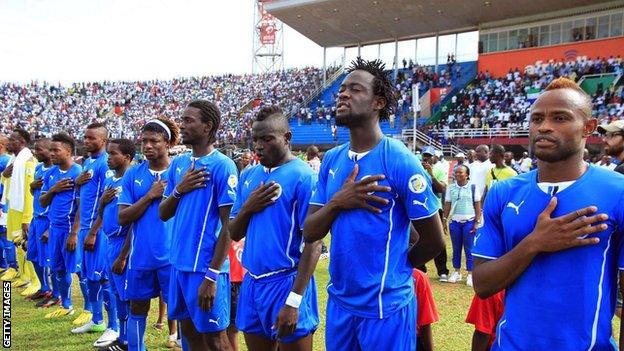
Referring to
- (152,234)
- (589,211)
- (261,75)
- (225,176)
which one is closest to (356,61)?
(225,176)

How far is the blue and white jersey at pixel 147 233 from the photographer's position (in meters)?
4.38

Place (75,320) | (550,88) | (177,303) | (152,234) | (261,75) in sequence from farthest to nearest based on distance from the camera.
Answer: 1. (261,75)
2. (75,320)
3. (152,234)
4. (177,303)
5. (550,88)

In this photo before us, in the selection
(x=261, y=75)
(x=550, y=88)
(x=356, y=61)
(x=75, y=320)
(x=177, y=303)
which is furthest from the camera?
(x=261, y=75)

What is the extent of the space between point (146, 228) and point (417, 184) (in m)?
2.72

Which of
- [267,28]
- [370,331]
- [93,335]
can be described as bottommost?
[93,335]

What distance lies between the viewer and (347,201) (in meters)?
2.58

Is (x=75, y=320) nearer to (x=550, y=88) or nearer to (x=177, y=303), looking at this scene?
(x=177, y=303)

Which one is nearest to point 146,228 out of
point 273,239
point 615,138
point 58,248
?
point 273,239

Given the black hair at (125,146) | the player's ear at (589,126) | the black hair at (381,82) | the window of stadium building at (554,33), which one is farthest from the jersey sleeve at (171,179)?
the window of stadium building at (554,33)

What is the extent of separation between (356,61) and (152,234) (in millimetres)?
2421

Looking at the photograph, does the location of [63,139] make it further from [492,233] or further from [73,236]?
[492,233]

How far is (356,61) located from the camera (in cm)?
303

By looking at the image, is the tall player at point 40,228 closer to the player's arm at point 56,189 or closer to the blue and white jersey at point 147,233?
the player's arm at point 56,189

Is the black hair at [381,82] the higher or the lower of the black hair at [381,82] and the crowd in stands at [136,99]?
the lower
